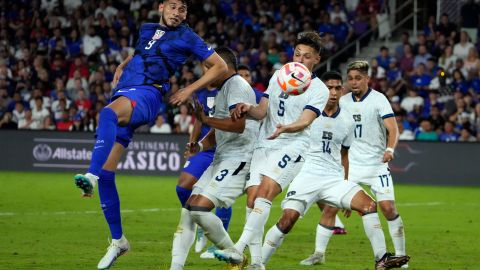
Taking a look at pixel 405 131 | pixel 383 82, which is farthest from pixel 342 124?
→ pixel 383 82

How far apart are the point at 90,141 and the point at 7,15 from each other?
930 centimetres

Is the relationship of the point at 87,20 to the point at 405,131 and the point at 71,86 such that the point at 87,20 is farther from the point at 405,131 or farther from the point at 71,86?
the point at 405,131

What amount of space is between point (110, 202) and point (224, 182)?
1.11 m

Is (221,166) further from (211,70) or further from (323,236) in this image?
(323,236)

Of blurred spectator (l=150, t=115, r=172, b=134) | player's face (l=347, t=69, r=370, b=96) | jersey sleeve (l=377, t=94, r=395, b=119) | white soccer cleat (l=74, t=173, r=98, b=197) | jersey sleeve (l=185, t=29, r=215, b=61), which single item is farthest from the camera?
blurred spectator (l=150, t=115, r=172, b=134)

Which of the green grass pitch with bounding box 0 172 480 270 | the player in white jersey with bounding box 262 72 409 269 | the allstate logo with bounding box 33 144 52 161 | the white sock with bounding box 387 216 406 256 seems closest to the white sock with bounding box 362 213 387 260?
the player in white jersey with bounding box 262 72 409 269

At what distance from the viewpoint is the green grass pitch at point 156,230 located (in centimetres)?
1109

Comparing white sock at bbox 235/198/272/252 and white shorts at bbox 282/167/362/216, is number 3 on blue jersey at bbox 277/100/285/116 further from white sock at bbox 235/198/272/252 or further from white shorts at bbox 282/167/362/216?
white shorts at bbox 282/167/362/216

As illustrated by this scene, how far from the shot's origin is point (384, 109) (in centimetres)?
1171

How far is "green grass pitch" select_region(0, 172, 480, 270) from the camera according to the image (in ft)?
36.4

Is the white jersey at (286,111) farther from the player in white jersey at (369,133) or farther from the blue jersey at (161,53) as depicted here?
the player in white jersey at (369,133)

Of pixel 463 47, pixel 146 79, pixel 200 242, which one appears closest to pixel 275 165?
pixel 146 79

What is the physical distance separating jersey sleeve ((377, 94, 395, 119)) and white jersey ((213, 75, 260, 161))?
2.43 m

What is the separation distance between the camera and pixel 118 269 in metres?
10.3
